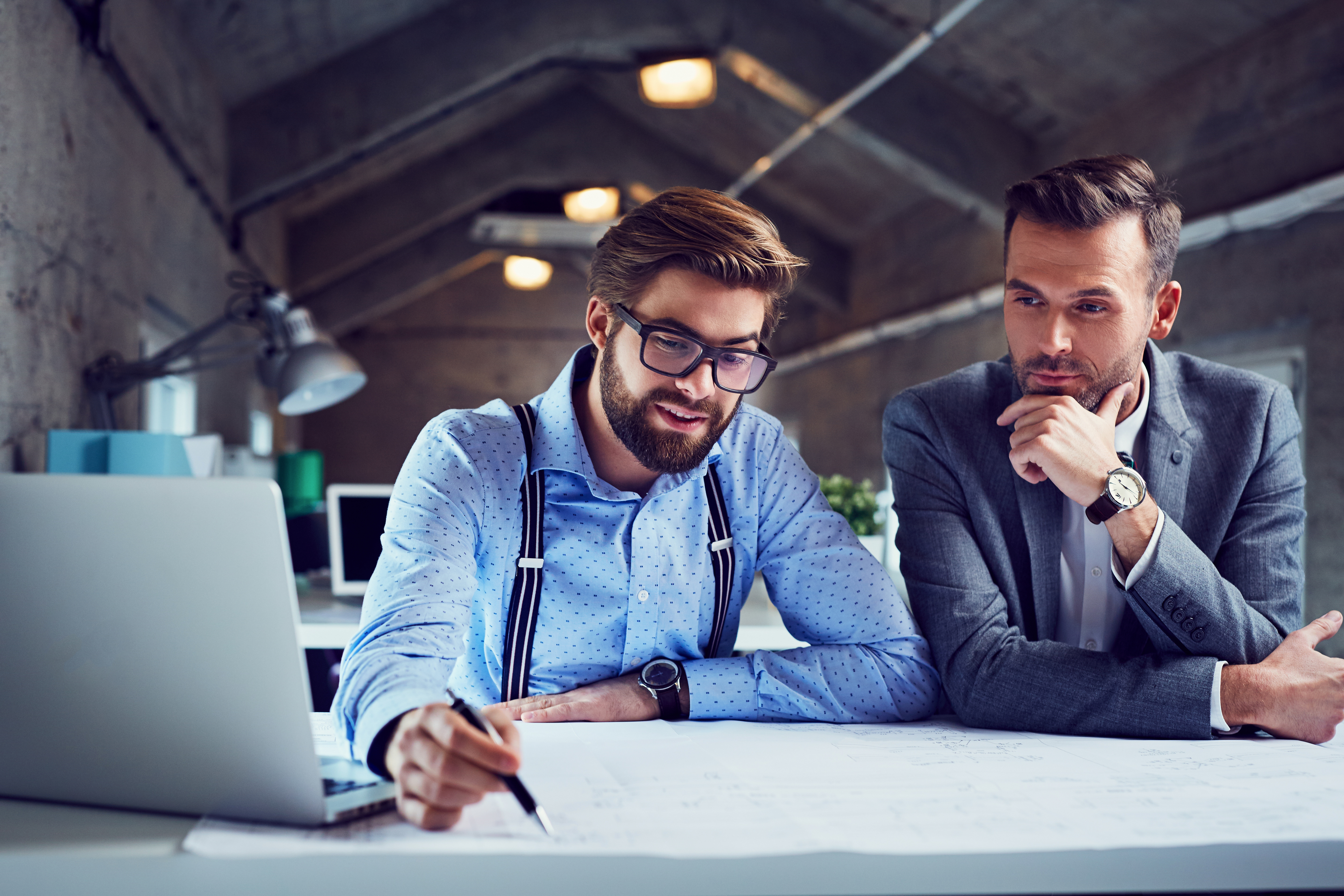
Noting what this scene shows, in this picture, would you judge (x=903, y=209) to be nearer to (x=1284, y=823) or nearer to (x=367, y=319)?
(x=367, y=319)

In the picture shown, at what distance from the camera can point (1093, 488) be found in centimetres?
151

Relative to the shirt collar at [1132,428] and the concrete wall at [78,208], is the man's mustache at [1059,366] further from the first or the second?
the concrete wall at [78,208]

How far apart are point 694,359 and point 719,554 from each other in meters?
0.35

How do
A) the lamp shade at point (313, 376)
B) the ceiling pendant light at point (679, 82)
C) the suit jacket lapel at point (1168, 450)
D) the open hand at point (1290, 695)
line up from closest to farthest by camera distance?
1. the open hand at point (1290, 695)
2. the suit jacket lapel at point (1168, 450)
3. the lamp shade at point (313, 376)
4. the ceiling pendant light at point (679, 82)

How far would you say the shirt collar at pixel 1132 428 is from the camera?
173 centimetres

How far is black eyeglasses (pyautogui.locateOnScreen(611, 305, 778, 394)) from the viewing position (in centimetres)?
146

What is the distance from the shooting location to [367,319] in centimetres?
1177

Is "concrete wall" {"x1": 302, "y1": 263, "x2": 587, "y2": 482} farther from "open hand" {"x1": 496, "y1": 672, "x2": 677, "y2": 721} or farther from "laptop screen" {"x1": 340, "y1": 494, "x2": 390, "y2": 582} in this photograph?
"open hand" {"x1": 496, "y1": 672, "x2": 677, "y2": 721}

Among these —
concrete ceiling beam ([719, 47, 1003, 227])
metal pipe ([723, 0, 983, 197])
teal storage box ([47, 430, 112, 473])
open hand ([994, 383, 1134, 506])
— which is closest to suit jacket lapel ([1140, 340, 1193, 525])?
open hand ([994, 383, 1134, 506])

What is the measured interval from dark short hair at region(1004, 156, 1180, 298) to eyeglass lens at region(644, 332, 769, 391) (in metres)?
0.56

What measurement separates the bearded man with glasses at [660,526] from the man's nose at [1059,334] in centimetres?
43

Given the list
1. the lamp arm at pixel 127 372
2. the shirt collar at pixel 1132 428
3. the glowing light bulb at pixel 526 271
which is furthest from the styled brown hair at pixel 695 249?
the glowing light bulb at pixel 526 271

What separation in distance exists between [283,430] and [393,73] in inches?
203

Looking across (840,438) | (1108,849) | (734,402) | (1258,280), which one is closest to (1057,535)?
(734,402)
